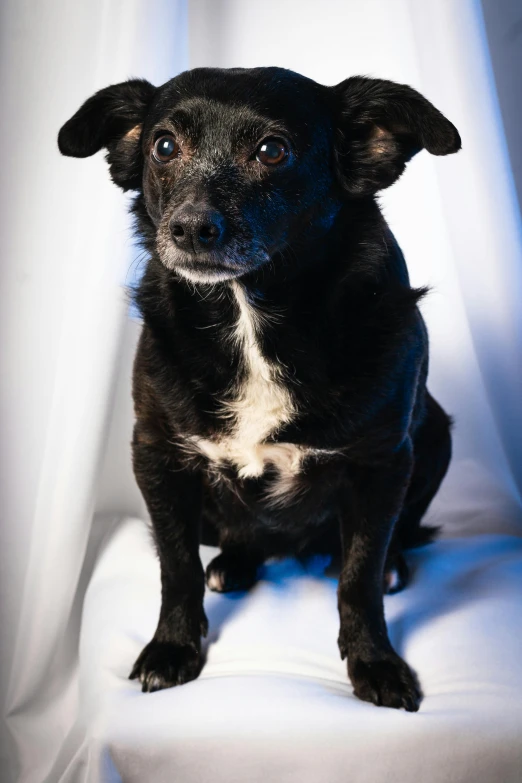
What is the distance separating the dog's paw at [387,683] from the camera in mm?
1644

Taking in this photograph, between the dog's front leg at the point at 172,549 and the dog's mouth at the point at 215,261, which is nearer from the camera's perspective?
the dog's mouth at the point at 215,261

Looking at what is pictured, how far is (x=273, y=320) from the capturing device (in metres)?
1.67

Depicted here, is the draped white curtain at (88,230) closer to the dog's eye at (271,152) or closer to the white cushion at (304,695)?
the white cushion at (304,695)

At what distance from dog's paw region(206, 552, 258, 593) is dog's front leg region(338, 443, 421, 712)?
0.38 m

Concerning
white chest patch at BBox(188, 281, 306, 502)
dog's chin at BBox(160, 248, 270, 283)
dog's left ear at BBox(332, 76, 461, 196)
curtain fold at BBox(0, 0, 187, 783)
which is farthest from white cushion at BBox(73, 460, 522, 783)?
dog's left ear at BBox(332, 76, 461, 196)

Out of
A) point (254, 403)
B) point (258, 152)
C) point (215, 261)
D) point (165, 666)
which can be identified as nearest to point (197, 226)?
point (215, 261)

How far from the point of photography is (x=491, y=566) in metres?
2.13

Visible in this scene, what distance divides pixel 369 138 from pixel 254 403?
0.57 metres

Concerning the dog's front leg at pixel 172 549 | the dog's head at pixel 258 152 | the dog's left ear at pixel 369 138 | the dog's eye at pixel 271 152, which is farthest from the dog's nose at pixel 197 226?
the dog's front leg at pixel 172 549

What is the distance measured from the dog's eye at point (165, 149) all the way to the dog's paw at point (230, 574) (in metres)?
1.00

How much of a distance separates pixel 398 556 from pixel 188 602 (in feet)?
1.86

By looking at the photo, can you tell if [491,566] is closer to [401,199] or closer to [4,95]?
[401,199]

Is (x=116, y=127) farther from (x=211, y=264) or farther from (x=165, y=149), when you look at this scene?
(x=211, y=264)

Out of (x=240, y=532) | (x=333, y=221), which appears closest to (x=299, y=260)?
(x=333, y=221)
